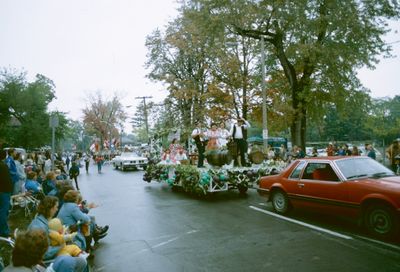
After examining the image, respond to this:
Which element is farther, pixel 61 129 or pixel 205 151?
pixel 61 129

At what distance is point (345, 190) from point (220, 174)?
4787 mm

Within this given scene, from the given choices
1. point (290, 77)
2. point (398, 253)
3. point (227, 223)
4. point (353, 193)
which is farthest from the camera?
point (290, 77)

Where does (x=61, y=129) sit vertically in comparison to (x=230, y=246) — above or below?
above

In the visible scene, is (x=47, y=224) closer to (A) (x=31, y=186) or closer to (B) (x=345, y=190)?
(B) (x=345, y=190)

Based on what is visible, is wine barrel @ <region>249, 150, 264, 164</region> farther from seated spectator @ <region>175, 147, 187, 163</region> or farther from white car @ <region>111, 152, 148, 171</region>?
white car @ <region>111, 152, 148, 171</region>

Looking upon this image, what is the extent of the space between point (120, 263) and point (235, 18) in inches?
680

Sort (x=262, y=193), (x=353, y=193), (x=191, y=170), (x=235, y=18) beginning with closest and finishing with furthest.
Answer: (x=353, y=193) < (x=262, y=193) < (x=191, y=170) < (x=235, y=18)

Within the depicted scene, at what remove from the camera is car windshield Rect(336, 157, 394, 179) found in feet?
23.9

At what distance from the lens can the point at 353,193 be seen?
6.88 m

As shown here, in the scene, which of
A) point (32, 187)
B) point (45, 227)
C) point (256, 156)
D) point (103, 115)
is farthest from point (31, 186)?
point (103, 115)

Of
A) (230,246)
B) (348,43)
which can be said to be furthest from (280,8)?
(230,246)

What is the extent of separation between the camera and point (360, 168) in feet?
24.5

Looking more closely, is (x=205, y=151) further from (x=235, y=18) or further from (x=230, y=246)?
(x=235, y=18)

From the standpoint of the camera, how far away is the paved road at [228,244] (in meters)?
5.38
